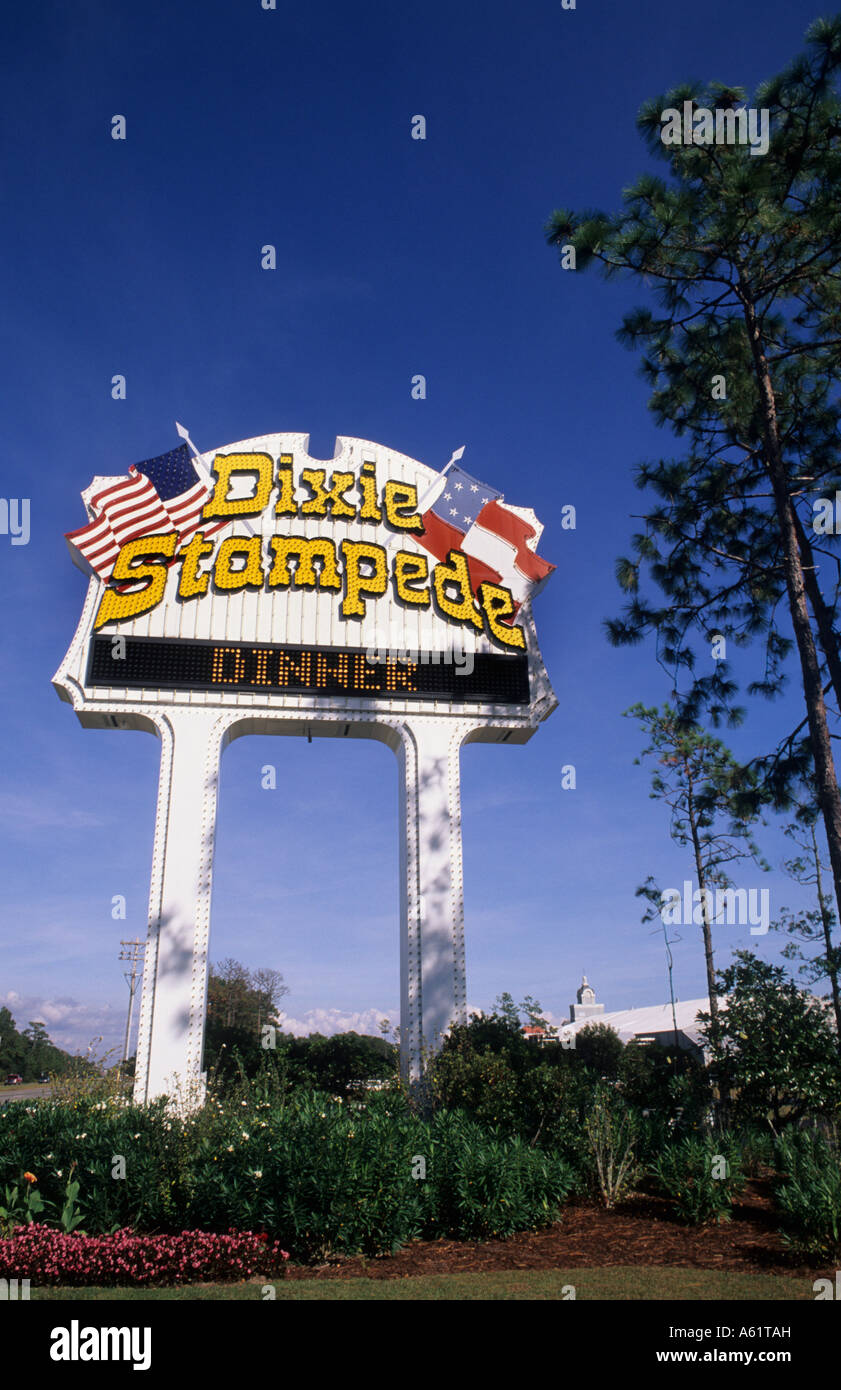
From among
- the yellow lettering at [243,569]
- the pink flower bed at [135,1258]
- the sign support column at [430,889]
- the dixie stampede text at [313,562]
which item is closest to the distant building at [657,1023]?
the sign support column at [430,889]

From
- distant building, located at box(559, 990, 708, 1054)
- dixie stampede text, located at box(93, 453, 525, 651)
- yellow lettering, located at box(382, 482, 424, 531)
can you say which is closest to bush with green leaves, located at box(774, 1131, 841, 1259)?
dixie stampede text, located at box(93, 453, 525, 651)

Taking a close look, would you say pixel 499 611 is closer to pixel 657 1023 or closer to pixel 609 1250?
pixel 609 1250

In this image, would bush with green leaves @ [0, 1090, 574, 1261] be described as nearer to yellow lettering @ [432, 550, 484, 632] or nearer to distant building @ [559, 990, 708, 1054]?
yellow lettering @ [432, 550, 484, 632]

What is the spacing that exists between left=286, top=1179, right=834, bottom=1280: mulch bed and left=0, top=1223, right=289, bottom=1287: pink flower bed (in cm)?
48

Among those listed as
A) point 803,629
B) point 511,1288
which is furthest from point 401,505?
point 511,1288

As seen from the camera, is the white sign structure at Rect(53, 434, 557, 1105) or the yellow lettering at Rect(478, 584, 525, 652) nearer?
the white sign structure at Rect(53, 434, 557, 1105)

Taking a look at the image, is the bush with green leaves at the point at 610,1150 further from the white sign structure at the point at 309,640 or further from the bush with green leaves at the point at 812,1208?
the white sign structure at the point at 309,640

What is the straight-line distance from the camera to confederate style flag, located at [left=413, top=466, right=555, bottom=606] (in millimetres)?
19312

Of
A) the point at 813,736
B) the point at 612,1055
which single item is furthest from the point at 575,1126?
the point at 612,1055

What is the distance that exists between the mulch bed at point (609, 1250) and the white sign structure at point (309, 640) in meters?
6.11

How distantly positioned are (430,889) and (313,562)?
722cm

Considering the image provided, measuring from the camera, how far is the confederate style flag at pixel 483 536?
760 inches
